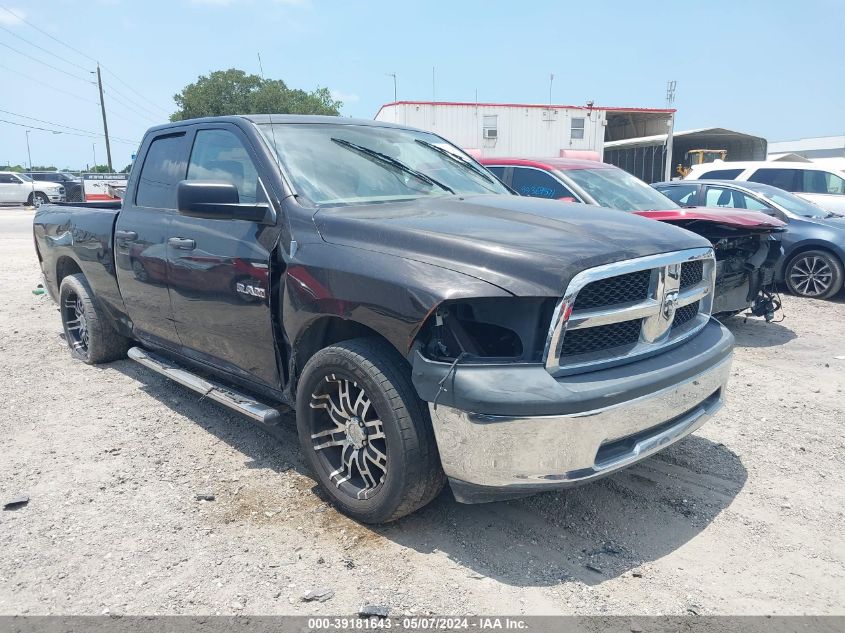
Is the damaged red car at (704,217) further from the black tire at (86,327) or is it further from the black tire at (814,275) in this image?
the black tire at (86,327)

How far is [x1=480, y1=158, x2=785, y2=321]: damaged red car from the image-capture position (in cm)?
623

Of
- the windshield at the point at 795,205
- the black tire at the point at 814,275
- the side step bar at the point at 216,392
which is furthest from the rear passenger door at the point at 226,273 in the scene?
the windshield at the point at 795,205

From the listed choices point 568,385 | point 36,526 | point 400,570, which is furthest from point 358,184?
point 36,526

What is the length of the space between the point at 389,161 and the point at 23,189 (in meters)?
34.6

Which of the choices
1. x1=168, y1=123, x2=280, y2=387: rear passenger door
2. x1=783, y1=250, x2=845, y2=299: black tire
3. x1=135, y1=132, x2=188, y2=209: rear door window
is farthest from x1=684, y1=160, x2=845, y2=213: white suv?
x1=168, y1=123, x2=280, y2=387: rear passenger door

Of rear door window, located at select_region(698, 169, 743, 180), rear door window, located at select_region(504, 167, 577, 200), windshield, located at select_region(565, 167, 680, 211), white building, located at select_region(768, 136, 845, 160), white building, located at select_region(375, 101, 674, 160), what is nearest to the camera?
windshield, located at select_region(565, 167, 680, 211)

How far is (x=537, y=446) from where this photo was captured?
2564 millimetres

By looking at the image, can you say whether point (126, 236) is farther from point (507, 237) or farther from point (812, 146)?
point (812, 146)

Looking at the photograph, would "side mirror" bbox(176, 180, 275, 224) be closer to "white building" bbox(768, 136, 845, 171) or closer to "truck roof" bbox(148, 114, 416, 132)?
"truck roof" bbox(148, 114, 416, 132)

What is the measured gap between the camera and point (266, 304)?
3.50 meters

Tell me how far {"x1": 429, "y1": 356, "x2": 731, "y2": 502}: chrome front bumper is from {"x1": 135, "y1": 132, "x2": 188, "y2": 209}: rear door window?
2808mm

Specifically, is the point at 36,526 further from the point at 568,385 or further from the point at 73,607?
the point at 568,385

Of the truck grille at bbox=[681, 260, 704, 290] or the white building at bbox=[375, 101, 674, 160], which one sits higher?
the white building at bbox=[375, 101, 674, 160]

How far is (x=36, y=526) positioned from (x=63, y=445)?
3.42 ft
